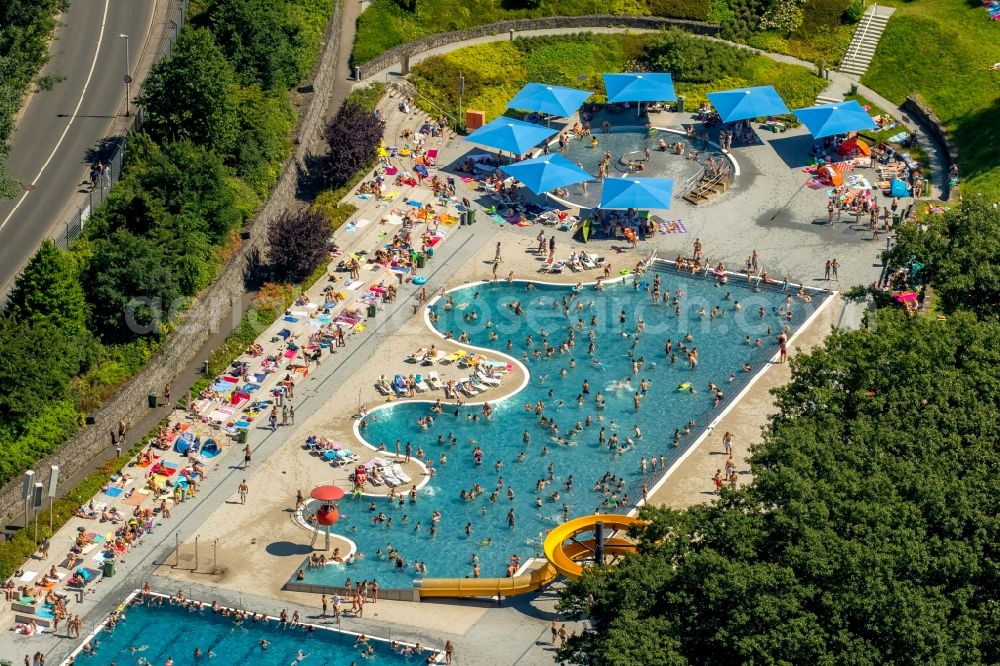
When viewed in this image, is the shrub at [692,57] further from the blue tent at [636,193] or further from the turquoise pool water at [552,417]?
the turquoise pool water at [552,417]

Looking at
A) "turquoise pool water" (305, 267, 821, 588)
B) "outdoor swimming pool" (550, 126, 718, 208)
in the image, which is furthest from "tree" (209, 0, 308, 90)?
"turquoise pool water" (305, 267, 821, 588)

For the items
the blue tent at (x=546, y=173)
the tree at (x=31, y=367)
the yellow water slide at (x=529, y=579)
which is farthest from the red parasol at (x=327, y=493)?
the blue tent at (x=546, y=173)

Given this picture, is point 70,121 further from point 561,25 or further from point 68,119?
point 561,25

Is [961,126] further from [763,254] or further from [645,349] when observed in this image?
[645,349]

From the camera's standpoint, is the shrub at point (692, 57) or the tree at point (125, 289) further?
the shrub at point (692, 57)

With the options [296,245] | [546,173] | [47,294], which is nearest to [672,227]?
[546,173]

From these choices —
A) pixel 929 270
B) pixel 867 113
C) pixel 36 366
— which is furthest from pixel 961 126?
pixel 36 366

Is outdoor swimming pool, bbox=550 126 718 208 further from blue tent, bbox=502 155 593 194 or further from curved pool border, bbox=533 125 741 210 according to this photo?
blue tent, bbox=502 155 593 194
